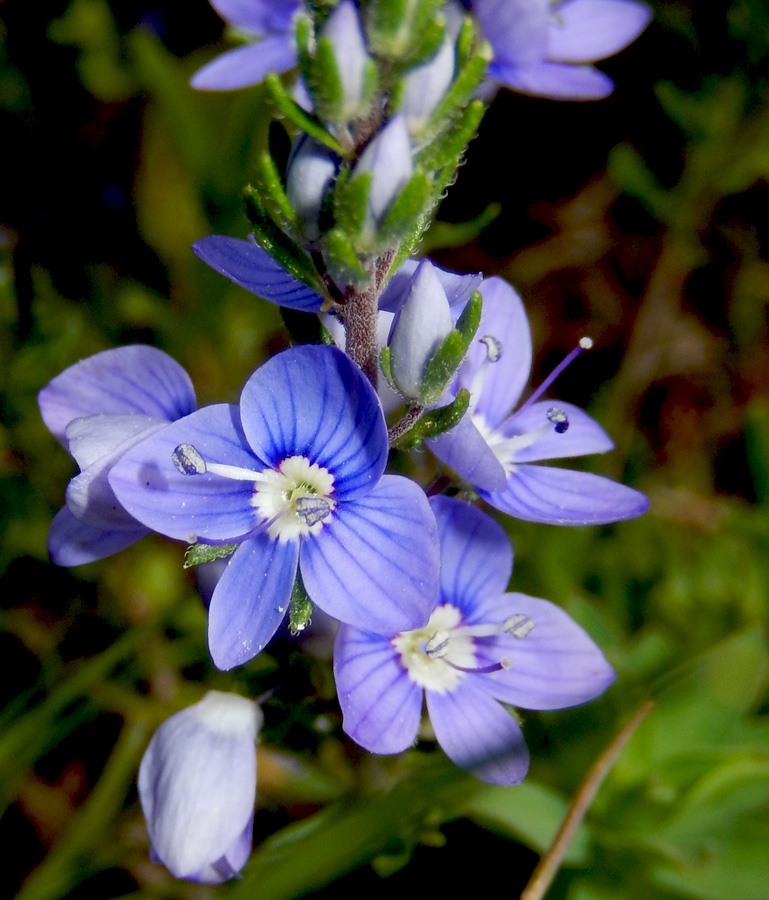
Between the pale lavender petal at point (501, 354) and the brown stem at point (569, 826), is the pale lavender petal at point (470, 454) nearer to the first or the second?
the pale lavender petal at point (501, 354)

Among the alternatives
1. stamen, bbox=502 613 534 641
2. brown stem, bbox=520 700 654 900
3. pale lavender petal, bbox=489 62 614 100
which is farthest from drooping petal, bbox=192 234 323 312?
brown stem, bbox=520 700 654 900

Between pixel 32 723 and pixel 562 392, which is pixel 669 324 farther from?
pixel 32 723

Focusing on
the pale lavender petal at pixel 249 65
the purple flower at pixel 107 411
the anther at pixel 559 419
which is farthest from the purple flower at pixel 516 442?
the pale lavender petal at pixel 249 65

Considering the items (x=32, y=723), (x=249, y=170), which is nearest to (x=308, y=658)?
(x=32, y=723)

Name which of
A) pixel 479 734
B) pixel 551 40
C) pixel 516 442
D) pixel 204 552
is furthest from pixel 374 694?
pixel 551 40

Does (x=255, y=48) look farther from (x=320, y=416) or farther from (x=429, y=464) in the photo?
(x=429, y=464)

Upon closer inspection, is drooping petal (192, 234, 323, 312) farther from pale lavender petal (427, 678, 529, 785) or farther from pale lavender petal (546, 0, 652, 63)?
pale lavender petal (546, 0, 652, 63)
